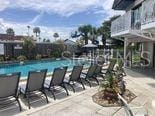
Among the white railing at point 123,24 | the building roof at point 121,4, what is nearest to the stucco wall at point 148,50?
the white railing at point 123,24

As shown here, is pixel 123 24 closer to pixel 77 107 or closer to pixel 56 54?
pixel 77 107

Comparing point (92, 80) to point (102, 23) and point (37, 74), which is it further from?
point (102, 23)

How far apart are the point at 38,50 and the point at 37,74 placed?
79.7 ft

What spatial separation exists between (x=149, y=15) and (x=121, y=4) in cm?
1129

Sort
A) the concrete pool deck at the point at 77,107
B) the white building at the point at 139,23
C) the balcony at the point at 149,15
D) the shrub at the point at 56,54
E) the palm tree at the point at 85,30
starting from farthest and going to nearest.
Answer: the palm tree at the point at 85,30 < the shrub at the point at 56,54 < the white building at the point at 139,23 < the balcony at the point at 149,15 < the concrete pool deck at the point at 77,107

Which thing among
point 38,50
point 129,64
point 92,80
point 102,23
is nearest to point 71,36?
point 102,23

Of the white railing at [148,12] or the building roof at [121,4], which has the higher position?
the building roof at [121,4]

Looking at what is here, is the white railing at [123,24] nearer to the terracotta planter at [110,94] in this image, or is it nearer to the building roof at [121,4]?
the building roof at [121,4]

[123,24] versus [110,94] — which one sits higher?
[123,24]

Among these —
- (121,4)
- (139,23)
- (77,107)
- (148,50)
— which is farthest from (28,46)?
(77,107)

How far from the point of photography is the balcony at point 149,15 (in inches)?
403

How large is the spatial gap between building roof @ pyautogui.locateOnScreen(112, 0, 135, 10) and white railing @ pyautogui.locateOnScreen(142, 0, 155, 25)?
377 inches

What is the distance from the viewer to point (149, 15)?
1066 centimetres

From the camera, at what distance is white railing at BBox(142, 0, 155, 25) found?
10.3 m
